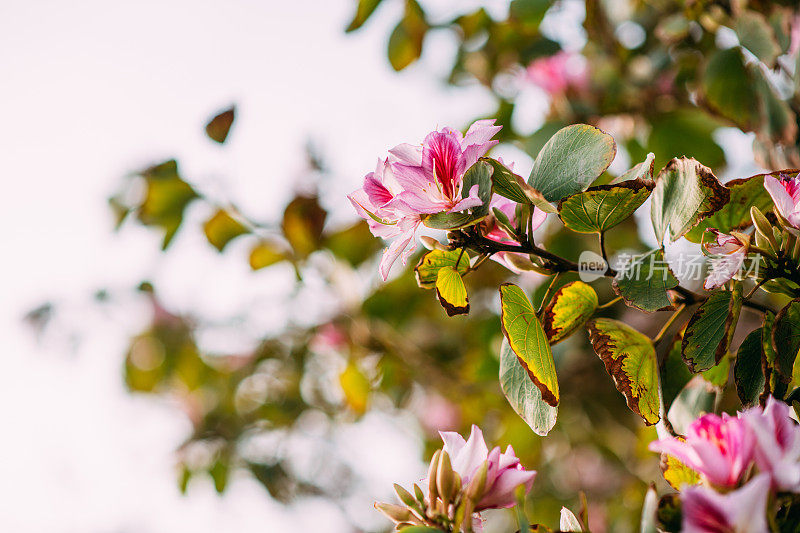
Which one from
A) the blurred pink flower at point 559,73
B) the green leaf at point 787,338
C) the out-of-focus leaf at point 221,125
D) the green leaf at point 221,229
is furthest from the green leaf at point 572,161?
the blurred pink flower at point 559,73

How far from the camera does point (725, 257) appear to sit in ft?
1.05

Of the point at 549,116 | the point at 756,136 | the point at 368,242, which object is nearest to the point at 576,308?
the point at 756,136

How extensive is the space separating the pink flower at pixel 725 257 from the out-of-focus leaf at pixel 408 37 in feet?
1.84

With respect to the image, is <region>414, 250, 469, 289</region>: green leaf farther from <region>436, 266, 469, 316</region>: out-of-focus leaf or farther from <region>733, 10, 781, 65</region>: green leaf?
<region>733, 10, 781, 65</region>: green leaf

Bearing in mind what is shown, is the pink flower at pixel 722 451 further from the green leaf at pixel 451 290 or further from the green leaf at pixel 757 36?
the green leaf at pixel 757 36

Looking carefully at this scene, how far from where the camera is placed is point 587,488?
1.50 m

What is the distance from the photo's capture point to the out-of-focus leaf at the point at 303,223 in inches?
32.9

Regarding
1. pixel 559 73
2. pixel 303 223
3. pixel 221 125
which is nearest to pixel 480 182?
pixel 221 125

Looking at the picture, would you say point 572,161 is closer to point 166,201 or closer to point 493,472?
point 493,472

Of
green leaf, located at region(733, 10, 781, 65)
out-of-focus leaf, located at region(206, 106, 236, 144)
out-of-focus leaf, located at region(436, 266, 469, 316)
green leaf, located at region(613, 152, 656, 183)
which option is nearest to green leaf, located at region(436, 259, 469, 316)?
out-of-focus leaf, located at region(436, 266, 469, 316)

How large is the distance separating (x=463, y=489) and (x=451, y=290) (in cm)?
10

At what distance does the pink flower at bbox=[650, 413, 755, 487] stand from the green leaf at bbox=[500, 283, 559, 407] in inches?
3.5

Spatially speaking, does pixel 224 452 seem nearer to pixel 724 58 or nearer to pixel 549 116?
pixel 549 116

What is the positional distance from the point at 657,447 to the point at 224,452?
1225mm
